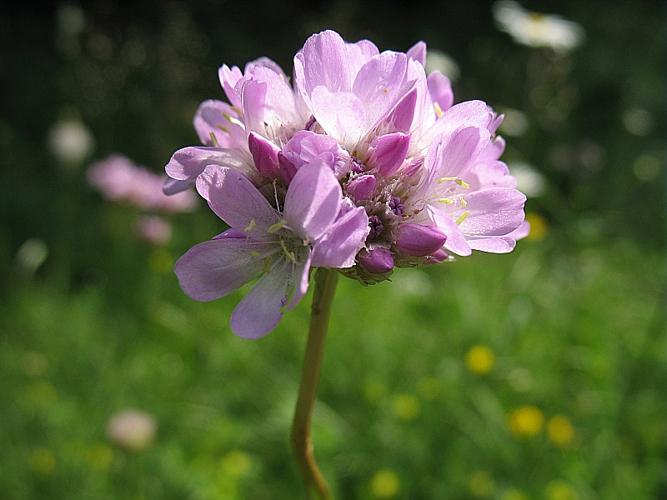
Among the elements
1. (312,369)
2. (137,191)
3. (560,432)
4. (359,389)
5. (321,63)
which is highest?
(321,63)

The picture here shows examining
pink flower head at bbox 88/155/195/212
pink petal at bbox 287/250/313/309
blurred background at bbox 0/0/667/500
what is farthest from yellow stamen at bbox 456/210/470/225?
pink flower head at bbox 88/155/195/212

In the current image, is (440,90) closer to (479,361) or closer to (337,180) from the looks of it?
(337,180)

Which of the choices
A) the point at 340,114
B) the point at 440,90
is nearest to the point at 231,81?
the point at 340,114

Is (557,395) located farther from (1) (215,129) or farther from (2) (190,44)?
(2) (190,44)

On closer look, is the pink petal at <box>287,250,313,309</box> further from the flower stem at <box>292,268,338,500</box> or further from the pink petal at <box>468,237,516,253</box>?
the pink petal at <box>468,237,516,253</box>

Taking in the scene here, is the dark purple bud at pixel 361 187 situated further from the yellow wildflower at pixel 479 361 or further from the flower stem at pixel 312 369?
the yellow wildflower at pixel 479 361

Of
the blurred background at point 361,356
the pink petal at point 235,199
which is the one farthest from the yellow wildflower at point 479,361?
the pink petal at point 235,199

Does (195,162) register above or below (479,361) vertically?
above
